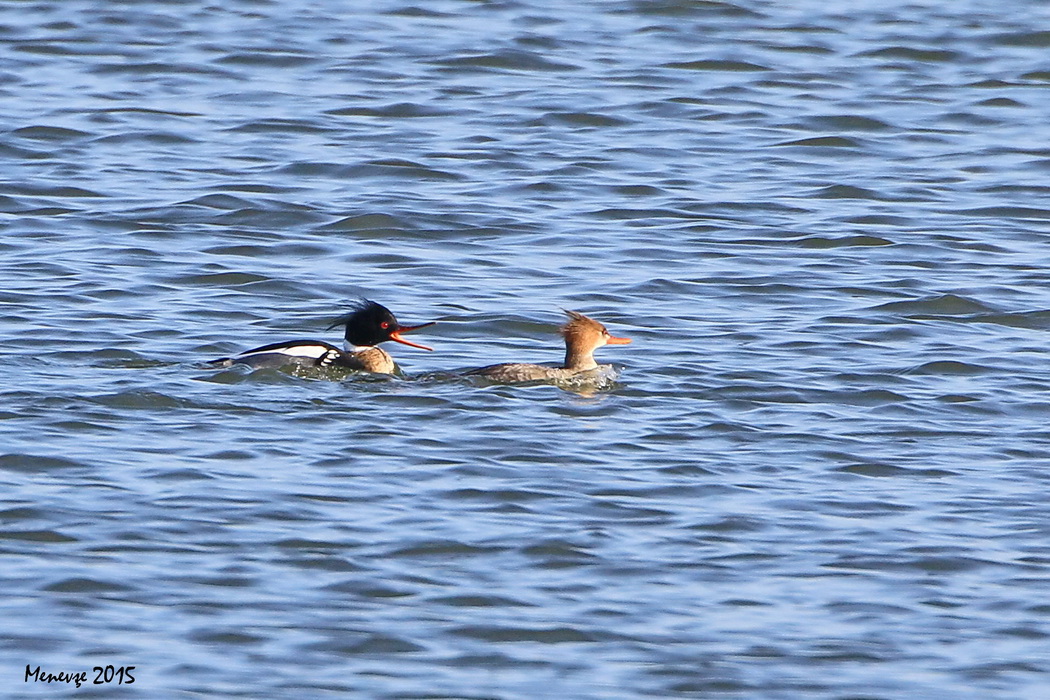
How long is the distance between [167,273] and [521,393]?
3057 millimetres

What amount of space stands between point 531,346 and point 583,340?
92 cm

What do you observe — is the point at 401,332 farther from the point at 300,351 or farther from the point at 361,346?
the point at 300,351

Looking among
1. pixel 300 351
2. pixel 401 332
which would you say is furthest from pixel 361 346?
pixel 300 351

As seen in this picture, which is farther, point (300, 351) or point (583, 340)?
point (583, 340)

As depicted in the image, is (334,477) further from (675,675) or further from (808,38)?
(808,38)

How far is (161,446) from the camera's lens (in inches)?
340

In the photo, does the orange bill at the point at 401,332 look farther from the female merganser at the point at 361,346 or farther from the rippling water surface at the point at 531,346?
the rippling water surface at the point at 531,346

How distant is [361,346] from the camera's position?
10617 mm

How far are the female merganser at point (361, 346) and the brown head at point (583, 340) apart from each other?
74 cm

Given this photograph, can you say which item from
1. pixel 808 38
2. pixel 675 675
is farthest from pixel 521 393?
pixel 808 38

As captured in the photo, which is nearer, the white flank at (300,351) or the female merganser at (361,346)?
the white flank at (300,351)

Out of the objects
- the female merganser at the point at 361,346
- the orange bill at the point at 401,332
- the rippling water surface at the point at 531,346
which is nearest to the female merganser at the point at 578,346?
the rippling water surface at the point at 531,346

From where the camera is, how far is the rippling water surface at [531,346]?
6668 mm

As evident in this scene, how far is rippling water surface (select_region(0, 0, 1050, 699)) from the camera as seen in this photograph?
667 centimetres
